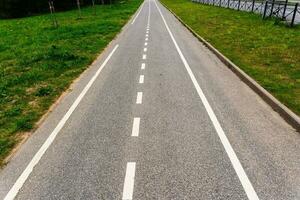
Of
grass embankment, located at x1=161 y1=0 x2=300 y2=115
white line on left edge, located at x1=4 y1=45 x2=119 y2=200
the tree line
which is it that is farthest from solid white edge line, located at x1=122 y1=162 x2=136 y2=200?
the tree line

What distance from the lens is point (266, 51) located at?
594 inches

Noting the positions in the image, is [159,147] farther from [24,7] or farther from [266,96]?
[24,7]

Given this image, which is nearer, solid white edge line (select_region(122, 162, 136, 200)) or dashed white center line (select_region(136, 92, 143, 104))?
solid white edge line (select_region(122, 162, 136, 200))

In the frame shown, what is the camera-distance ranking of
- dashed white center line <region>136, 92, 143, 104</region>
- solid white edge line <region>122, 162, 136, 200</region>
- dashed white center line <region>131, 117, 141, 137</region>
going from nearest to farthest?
solid white edge line <region>122, 162, 136, 200</region>
dashed white center line <region>131, 117, 141, 137</region>
dashed white center line <region>136, 92, 143, 104</region>

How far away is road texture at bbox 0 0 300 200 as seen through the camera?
5.21 meters

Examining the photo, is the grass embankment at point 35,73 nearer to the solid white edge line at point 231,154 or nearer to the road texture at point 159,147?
the road texture at point 159,147

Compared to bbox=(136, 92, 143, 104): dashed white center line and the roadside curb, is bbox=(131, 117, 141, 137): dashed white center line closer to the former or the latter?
bbox=(136, 92, 143, 104): dashed white center line

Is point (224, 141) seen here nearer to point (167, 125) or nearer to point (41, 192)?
point (167, 125)

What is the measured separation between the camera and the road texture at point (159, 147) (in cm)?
521

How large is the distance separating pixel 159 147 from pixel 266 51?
10.8 metres

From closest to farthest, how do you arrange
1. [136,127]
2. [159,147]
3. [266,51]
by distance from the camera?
1. [159,147]
2. [136,127]
3. [266,51]

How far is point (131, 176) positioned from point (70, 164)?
4.35 ft

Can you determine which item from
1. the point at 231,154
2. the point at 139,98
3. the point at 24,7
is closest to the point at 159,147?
the point at 231,154

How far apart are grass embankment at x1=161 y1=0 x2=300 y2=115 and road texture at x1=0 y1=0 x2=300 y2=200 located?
86 cm
